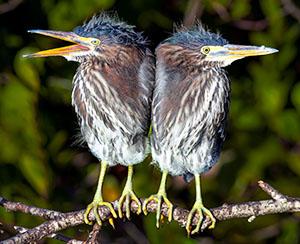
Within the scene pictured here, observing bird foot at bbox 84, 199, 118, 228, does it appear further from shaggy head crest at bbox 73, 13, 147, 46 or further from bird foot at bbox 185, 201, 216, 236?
shaggy head crest at bbox 73, 13, 147, 46

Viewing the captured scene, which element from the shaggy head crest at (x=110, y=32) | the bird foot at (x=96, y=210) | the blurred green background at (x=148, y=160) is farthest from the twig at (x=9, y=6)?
the bird foot at (x=96, y=210)

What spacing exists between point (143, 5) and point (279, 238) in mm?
1207

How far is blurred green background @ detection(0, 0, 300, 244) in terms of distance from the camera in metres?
5.40

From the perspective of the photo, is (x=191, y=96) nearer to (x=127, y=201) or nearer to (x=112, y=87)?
(x=112, y=87)

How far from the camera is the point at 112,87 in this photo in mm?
4355

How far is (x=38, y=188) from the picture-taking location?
17.7 feet

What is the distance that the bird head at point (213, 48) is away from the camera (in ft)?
14.3

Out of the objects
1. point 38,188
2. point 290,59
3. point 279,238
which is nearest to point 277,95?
point 290,59

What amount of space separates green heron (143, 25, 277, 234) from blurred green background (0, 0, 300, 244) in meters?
0.97

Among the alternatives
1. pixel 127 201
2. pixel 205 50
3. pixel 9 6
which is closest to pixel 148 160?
pixel 9 6

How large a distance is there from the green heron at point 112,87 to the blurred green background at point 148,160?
0.96 metres

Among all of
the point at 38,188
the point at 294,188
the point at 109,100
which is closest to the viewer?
the point at 109,100

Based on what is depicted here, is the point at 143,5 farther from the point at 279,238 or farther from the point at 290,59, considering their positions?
the point at 279,238

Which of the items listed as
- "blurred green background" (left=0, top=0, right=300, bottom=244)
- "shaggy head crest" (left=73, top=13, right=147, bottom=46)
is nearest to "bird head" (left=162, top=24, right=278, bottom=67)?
"shaggy head crest" (left=73, top=13, right=147, bottom=46)
